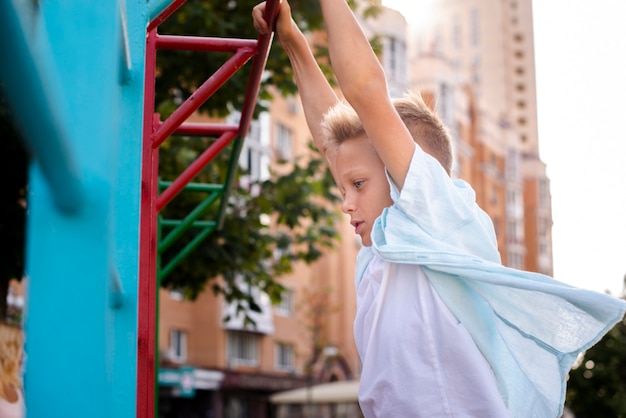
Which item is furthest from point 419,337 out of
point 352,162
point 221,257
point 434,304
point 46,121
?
point 221,257

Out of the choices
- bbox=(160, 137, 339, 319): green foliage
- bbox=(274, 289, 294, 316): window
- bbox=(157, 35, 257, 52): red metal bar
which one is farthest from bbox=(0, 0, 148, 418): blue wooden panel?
bbox=(274, 289, 294, 316): window

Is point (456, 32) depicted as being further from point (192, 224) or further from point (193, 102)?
point (193, 102)

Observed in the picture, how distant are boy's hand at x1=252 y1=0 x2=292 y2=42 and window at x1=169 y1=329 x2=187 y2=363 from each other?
2059cm

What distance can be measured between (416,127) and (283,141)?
80.3ft

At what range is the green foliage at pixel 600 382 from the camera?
12.9 metres

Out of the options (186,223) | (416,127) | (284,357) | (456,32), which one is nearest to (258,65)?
(416,127)

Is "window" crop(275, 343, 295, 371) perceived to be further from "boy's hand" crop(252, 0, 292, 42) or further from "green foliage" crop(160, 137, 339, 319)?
"boy's hand" crop(252, 0, 292, 42)

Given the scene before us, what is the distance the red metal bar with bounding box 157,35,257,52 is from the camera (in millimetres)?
2053

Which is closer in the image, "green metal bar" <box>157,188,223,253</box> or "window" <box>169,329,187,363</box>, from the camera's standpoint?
"green metal bar" <box>157,188,223,253</box>

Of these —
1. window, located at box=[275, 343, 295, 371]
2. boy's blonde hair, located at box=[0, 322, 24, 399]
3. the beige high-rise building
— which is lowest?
window, located at box=[275, 343, 295, 371]

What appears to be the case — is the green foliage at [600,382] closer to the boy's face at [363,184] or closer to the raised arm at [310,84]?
the raised arm at [310,84]

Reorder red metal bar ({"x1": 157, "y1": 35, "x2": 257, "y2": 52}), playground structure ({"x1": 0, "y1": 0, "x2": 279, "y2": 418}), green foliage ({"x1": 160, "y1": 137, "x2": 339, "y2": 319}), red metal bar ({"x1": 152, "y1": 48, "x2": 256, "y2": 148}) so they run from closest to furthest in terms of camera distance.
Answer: playground structure ({"x1": 0, "y1": 0, "x2": 279, "y2": 418}) → red metal bar ({"x1": 152, "y1": 48, "x2": 256, "y2": 148}) → red metal bar ({"x1": 157, "y1": 35, "x2": 257, "y2": 52}) → green foliage ({"x1": 160, "y1": 137, "x2": 339, "y2": 319})

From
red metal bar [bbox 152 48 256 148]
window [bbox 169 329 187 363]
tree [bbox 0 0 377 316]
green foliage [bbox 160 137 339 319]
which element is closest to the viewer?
red metal bar [bbox 152 48 256 148]

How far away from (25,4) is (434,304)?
1223 millimetres
